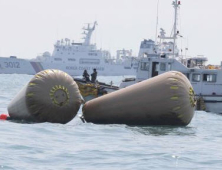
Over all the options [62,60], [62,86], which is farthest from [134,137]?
[62,60]

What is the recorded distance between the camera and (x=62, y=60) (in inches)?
5556

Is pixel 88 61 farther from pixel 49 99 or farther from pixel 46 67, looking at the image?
→ pixel 49 99

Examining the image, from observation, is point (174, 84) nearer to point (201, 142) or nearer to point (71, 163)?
point (201, 142)

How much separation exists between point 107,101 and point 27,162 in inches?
304

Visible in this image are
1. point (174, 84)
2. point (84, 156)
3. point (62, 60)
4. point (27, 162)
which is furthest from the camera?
point (62, 60)

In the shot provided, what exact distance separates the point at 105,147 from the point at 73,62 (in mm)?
123761

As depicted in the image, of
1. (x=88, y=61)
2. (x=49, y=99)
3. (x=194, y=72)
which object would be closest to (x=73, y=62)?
(x=88, y=61)

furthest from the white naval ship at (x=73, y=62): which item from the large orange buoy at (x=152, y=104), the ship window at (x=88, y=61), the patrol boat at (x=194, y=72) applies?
the large orange buoy at (x=152, y=104)

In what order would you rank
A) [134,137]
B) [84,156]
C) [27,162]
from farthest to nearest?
[134,137] < [84,156] < [27,162]

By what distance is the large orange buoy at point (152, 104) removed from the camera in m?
→ 21.6

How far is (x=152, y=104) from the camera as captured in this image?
21.7 m

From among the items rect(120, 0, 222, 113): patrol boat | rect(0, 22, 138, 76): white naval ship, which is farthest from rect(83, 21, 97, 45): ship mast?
rect(120, 0, 222, 113): patrol boat

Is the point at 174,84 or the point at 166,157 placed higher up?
the point at 174,84

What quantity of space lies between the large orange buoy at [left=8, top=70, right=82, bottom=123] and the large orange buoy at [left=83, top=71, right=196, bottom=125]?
104 centimetres
